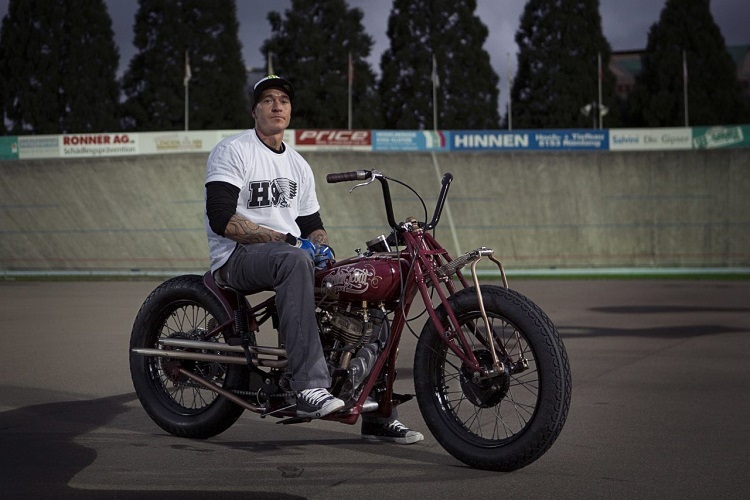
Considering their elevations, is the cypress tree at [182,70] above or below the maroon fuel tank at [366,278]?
above

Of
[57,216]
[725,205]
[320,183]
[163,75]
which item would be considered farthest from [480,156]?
[163,75]

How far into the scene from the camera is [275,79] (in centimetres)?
593

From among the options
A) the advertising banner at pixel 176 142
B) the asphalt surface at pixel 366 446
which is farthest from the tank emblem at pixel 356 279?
the advertising banner at pixel 176 142

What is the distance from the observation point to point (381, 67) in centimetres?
6088

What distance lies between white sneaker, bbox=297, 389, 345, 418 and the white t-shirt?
0.93 m

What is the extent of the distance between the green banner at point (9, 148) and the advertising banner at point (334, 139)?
11413mm

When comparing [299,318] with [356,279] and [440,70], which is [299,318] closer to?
[356,279]

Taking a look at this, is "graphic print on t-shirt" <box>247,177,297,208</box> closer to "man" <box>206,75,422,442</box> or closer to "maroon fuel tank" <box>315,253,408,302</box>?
"man" <box>206,75,422,442</box>

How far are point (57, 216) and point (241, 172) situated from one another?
39530mm

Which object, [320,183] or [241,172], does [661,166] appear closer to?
[320,183]

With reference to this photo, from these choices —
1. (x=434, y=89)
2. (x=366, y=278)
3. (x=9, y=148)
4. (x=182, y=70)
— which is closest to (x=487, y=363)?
(x=366, y=278)

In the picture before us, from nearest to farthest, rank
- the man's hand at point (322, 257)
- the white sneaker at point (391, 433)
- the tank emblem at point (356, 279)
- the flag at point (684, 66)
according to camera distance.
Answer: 1. the tank emblem at point (356, 279)
2. the man's hand at point (322, 257)
3. the white sneaker at point (391, 433)
4. the flag at point (684, 66)

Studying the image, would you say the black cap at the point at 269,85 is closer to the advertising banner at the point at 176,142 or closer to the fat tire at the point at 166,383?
the fat tire at the point at 166,383

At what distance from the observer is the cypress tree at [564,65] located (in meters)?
59.2
